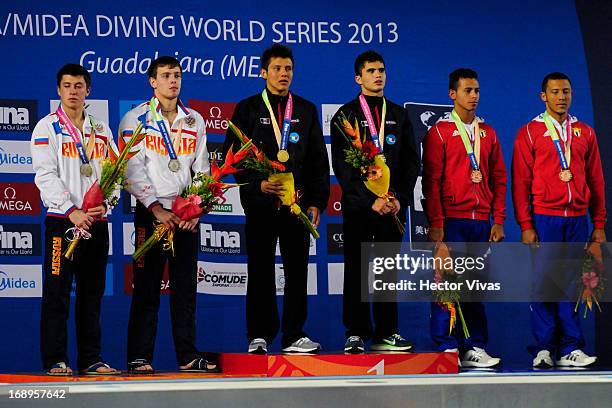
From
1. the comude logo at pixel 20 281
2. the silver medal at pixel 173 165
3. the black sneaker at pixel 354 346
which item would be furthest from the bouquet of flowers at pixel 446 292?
the comude logo at pixel 20 281

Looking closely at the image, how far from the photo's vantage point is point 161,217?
248 inches

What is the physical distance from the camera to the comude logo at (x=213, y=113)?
7723 mm

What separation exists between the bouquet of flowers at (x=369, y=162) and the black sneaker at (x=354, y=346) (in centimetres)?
79

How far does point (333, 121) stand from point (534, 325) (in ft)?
5.70

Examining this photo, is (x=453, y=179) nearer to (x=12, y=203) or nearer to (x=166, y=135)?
(x=166, y=135)

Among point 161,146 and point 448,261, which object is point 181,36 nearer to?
point 161,146

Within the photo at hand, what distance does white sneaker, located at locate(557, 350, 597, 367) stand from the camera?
6.80m

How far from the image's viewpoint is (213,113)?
7.75 metres

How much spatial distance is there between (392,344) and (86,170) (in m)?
1.92

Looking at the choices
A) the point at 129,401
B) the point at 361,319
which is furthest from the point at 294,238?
the point at 129,401

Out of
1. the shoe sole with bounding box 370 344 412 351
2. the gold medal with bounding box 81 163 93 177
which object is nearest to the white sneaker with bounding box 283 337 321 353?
the shoe sole with bounding box 370 344 412 351

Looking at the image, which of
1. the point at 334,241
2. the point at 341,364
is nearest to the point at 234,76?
the point at 334,241

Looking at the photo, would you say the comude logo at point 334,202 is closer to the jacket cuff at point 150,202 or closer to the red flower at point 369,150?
the red flower at point 369,150

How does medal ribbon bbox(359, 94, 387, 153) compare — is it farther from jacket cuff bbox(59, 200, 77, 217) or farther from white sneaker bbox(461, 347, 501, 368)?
jacket cuff bbox(59, 200, 77, 217)
